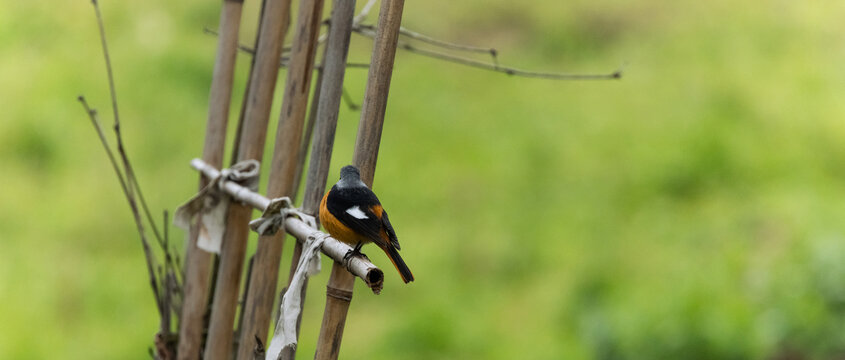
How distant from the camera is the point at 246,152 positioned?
1473 millimetres

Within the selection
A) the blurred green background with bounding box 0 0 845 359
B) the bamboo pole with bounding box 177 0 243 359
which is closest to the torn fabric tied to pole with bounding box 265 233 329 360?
the bamboo pole with bounding box 177 0 243 359

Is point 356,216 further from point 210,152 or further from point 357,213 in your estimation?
point 210,152

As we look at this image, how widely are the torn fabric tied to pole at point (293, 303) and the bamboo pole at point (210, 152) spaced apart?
1.87 feet

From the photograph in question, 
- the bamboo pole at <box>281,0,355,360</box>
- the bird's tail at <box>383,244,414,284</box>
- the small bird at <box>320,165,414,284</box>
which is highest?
the bamboo pole at <box>281,0,355,360</box>

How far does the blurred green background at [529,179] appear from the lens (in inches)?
114

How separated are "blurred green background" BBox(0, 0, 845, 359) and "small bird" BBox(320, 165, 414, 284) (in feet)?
5.91

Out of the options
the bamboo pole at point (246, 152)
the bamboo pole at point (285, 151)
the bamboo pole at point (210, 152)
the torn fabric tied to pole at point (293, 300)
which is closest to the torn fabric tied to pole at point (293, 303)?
the torn fabric tied to pole at point (293, 300)

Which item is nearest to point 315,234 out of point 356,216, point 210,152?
point 356,216

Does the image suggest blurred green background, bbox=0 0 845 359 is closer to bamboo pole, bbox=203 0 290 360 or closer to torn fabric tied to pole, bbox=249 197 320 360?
bamboo pole, bbox=203 0 290 360

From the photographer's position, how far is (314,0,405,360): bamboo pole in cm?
98

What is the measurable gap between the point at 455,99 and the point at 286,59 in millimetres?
2214

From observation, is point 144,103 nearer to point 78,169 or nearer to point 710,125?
point 78,169

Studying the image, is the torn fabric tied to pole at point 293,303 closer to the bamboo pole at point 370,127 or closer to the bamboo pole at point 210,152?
the bamboo pole at point 370,127

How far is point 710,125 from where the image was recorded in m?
3.71
